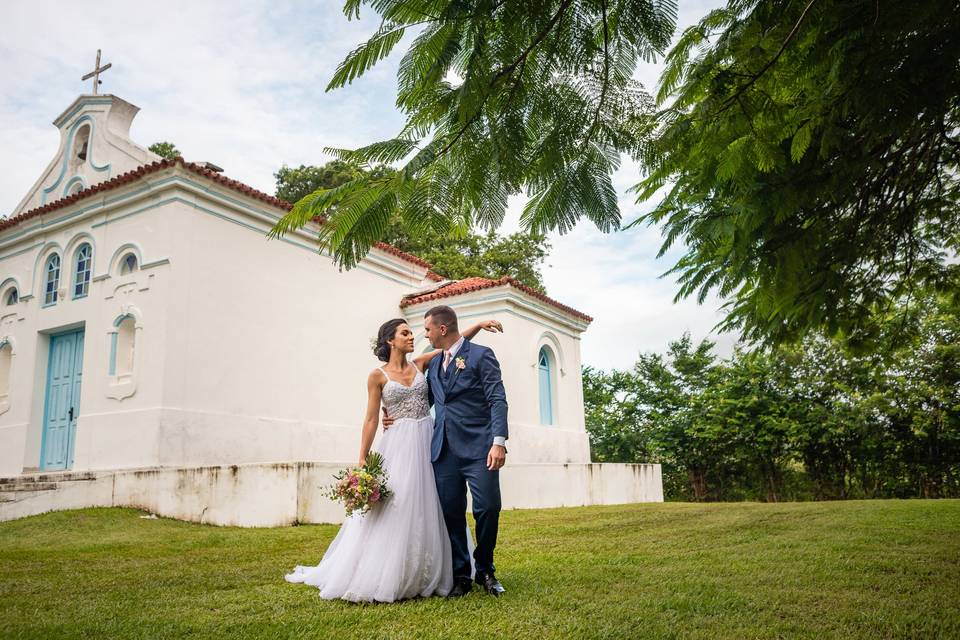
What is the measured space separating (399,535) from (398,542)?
0.05 m

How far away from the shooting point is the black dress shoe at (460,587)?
4.69 meters

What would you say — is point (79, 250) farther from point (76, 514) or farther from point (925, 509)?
point (925, 509)

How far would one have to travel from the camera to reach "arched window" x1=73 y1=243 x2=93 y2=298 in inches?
538

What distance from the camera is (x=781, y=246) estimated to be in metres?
5.76

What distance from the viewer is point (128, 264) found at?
519 inches

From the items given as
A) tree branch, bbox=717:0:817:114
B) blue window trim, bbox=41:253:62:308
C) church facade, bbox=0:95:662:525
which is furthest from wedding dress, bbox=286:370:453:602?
blue window trim, bbox=41:253:62:308

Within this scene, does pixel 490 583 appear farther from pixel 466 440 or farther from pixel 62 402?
pixel 62 402

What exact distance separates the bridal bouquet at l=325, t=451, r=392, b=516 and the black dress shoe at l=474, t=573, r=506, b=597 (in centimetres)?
81

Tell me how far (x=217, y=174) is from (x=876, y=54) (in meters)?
11.5

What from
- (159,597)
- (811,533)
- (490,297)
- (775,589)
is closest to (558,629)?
(775,589)

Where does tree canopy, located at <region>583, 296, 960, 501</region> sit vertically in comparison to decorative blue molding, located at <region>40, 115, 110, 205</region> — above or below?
below

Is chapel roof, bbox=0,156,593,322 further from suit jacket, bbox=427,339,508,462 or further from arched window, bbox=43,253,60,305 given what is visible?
suit jacket, bbox=427,339,508,462

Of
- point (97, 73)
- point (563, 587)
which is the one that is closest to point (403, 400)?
point (563, 587)

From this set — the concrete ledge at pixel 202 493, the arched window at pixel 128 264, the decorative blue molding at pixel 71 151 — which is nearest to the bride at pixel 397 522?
the concrete ledge at pixel 202 493
